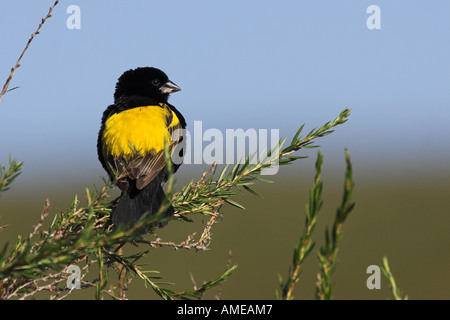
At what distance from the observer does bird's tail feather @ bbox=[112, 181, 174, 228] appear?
434 cm

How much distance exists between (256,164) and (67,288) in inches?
60.7

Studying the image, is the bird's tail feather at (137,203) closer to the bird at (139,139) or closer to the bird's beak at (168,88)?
the bird at (139,139)

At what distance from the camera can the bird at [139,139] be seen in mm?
5000

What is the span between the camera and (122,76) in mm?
7203

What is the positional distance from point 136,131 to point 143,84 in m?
1.75

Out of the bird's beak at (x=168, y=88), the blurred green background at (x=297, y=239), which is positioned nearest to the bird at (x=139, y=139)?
the bird's beak at (x=168, y=88)

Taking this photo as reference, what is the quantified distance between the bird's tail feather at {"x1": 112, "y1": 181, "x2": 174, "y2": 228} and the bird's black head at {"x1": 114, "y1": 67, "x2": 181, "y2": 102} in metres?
1.99

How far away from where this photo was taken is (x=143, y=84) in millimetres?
7180

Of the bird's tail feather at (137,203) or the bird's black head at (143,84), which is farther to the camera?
the bird's black head at (143,84)

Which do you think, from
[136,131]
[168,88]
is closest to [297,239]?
[168,88]

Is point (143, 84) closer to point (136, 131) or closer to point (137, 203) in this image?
point (136, 131)

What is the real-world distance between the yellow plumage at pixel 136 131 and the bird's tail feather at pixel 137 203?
0.34 m

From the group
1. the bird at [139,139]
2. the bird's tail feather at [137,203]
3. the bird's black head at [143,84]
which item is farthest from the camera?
the bird's black head at [143,84]
